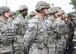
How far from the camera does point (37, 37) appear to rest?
9711 millimetres

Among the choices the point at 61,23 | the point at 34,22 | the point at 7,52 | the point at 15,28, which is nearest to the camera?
Result: the point at 34,22

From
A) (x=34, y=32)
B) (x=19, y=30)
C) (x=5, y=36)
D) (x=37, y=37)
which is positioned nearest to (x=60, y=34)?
(x=19, y=30)

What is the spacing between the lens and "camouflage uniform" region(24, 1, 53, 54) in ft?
31.4

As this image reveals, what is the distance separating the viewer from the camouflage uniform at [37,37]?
377 inches

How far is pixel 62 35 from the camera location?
13289mm

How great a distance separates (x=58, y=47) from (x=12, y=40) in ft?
7.70

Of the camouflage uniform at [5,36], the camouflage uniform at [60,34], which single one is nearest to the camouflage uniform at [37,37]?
the camouflage uniform at [5,36]

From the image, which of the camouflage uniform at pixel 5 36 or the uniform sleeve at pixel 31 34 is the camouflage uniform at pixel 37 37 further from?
the camouflage uniform at pixel 5 36

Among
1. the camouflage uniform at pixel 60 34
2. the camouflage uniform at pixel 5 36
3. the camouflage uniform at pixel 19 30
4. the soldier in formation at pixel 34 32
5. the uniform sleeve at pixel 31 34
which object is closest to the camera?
the uniform sleeve at pixel 31 34

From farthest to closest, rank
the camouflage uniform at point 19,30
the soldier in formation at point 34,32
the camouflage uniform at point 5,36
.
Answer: the camouflage uniform at point 19,30
the camouflage uniform at point 5,36
the soldier in formation at point 34,32

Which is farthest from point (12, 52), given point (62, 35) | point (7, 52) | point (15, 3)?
point (15, 3)

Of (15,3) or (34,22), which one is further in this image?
(15,3)

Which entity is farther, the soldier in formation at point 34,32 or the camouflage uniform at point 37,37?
the soldier in formation at point 34,32

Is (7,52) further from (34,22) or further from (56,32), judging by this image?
(56,32)
